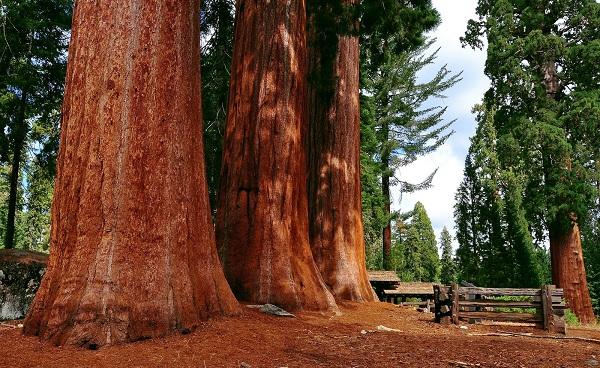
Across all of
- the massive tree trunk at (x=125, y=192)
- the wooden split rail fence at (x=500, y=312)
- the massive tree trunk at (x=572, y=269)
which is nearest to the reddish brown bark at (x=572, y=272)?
the massive tree trunk at (x=572, y=269)

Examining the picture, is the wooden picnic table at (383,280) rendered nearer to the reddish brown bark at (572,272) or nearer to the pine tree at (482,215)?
the reddish brown bark at (572,272)

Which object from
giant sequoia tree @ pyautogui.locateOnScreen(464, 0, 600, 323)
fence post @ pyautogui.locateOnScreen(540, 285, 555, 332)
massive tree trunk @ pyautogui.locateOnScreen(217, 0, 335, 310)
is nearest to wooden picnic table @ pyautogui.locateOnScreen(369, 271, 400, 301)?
giant sequoia tree @ pyautogui.locateOnScreen(464, 0, 600, 323)

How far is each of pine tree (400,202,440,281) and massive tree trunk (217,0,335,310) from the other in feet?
159

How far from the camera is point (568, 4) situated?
17.4 metres

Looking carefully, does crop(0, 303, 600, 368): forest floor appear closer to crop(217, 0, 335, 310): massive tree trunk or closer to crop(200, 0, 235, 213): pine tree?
crop(217, 0, 335, 310): massive tree trunk

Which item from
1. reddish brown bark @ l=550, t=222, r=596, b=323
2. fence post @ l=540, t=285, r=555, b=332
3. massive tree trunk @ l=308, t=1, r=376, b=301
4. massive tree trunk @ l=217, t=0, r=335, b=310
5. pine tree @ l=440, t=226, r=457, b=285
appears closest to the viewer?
massive tree trunk @ l=217, t=0, r=335, b=310

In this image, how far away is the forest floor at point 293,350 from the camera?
4.07m

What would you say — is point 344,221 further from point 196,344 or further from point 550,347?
point 196,344

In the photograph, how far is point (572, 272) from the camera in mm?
16031

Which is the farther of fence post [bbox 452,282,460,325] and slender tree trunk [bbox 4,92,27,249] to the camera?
slender tree trunk [bbox 4,92,27,249]

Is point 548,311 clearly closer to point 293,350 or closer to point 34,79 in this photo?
point 293,350

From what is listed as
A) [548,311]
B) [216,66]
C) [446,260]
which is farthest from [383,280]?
[446,260]

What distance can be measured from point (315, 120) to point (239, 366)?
25.5ft

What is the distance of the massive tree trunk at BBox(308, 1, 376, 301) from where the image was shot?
10.6 m
